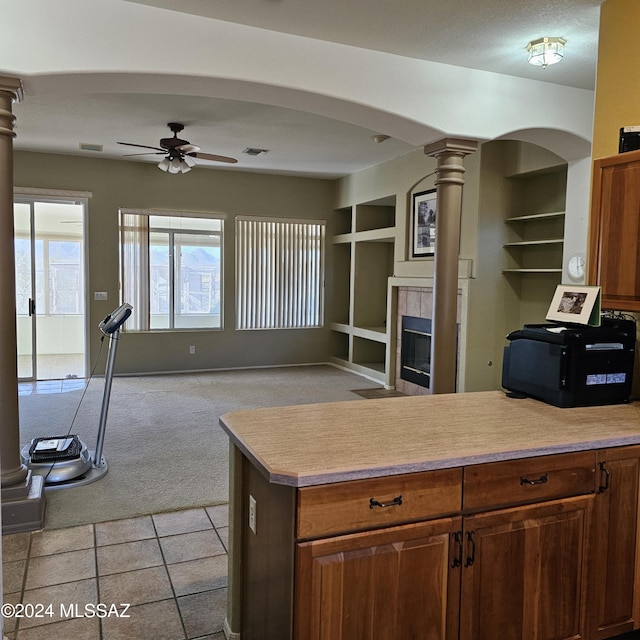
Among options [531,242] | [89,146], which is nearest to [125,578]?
[531,242]

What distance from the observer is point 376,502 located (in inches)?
65.2

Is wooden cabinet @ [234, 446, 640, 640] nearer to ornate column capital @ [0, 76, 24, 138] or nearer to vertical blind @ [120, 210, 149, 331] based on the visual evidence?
ornate column capital @ [0, 76, 24, 138]

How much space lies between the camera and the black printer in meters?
2.34

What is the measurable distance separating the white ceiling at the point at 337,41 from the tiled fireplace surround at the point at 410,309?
1698mm

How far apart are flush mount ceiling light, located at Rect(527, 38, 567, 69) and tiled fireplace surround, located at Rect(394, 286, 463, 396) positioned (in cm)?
297

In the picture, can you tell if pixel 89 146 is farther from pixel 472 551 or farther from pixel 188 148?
pixel 472 551

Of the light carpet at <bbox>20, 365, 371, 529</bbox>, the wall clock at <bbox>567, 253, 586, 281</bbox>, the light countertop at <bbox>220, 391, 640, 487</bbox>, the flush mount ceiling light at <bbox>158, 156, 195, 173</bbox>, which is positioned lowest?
the light carpet at <bbox>20, 365, 371, 529</bbox>

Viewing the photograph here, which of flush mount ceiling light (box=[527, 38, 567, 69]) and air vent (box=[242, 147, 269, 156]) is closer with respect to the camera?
flush mount ceiling light (box=[527, 38, 567, 69])

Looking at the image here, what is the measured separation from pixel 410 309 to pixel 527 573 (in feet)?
15.7

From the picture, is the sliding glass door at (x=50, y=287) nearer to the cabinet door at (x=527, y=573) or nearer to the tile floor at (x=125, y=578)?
the tile floor at (x=125, y=578)

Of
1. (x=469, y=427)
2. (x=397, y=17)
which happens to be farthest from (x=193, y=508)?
(x=397, y=17)

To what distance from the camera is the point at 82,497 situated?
139 inches

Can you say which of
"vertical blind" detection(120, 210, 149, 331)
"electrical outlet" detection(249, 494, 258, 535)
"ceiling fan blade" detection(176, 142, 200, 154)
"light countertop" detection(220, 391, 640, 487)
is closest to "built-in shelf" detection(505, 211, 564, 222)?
"light countertop" detection(220, 391, 640, 487)

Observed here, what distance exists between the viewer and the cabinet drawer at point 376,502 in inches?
62.1
